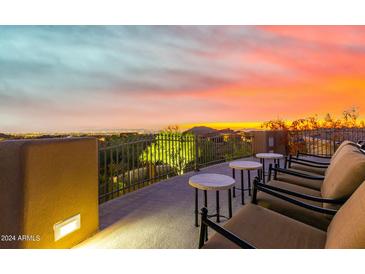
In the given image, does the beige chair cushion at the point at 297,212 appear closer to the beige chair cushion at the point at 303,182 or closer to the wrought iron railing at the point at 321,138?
the beige chair cushion at the point at 303,182

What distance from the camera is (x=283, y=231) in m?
1.47

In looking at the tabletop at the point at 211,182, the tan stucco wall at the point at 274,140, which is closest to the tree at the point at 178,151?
the tabletop at the point at 211,182

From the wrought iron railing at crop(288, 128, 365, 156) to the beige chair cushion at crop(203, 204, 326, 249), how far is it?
7.38 meters

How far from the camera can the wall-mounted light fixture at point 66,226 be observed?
1940mm

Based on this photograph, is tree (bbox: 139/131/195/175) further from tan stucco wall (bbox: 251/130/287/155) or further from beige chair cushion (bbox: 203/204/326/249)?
beige chair cushion (bbox: 203/204/326/249)

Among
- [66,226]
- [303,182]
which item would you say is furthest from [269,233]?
[66,226]

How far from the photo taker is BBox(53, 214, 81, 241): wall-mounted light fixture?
1940 millimetres

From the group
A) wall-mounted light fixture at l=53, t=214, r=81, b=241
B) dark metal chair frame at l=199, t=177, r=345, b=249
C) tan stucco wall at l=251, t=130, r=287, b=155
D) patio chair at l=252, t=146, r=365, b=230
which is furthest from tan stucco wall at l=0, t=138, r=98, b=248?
tan stucco wall at l=251, t=130, r=287, b=155

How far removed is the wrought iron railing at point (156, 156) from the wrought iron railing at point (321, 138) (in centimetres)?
178
